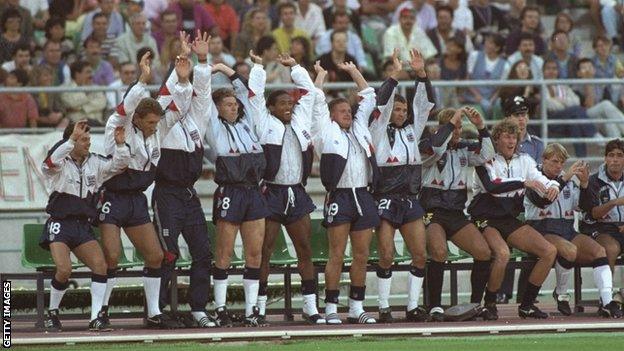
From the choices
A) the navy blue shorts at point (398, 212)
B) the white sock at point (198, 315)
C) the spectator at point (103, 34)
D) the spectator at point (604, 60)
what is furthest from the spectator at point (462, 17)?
the white sock at point (198, 315)

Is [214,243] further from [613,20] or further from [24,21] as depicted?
[613,20]

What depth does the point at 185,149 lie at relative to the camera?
17.7 m

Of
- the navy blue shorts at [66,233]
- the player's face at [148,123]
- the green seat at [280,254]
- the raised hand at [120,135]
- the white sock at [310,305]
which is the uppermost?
the player's face at [148,123]

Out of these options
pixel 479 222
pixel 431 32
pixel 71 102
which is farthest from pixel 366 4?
pixel 479 222

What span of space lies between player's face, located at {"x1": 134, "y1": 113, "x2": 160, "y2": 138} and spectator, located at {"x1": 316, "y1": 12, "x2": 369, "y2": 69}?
24.3ft

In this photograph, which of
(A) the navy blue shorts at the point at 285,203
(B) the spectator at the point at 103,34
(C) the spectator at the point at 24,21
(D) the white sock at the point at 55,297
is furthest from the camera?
(B) the spectator at the point at 103,34

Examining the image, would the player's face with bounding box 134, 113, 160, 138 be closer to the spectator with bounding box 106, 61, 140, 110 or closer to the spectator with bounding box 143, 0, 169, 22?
the spectator with bounding box 106, 61, 140, 110

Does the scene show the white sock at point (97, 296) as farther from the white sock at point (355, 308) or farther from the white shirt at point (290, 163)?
the white sock at point (355, 308)

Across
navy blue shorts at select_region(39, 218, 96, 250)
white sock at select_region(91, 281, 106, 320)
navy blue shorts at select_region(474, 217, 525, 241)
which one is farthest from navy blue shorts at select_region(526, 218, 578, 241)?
navy blue shorts at select_region(39, 218, 96, 250)

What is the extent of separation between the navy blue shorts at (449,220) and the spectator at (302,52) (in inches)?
224

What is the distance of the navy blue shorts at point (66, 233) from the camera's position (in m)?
17.4

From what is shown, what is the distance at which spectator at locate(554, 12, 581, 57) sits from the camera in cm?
2612

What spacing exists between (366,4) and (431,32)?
1384mm

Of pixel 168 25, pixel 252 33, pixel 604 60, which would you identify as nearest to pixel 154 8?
pixel 168 25
